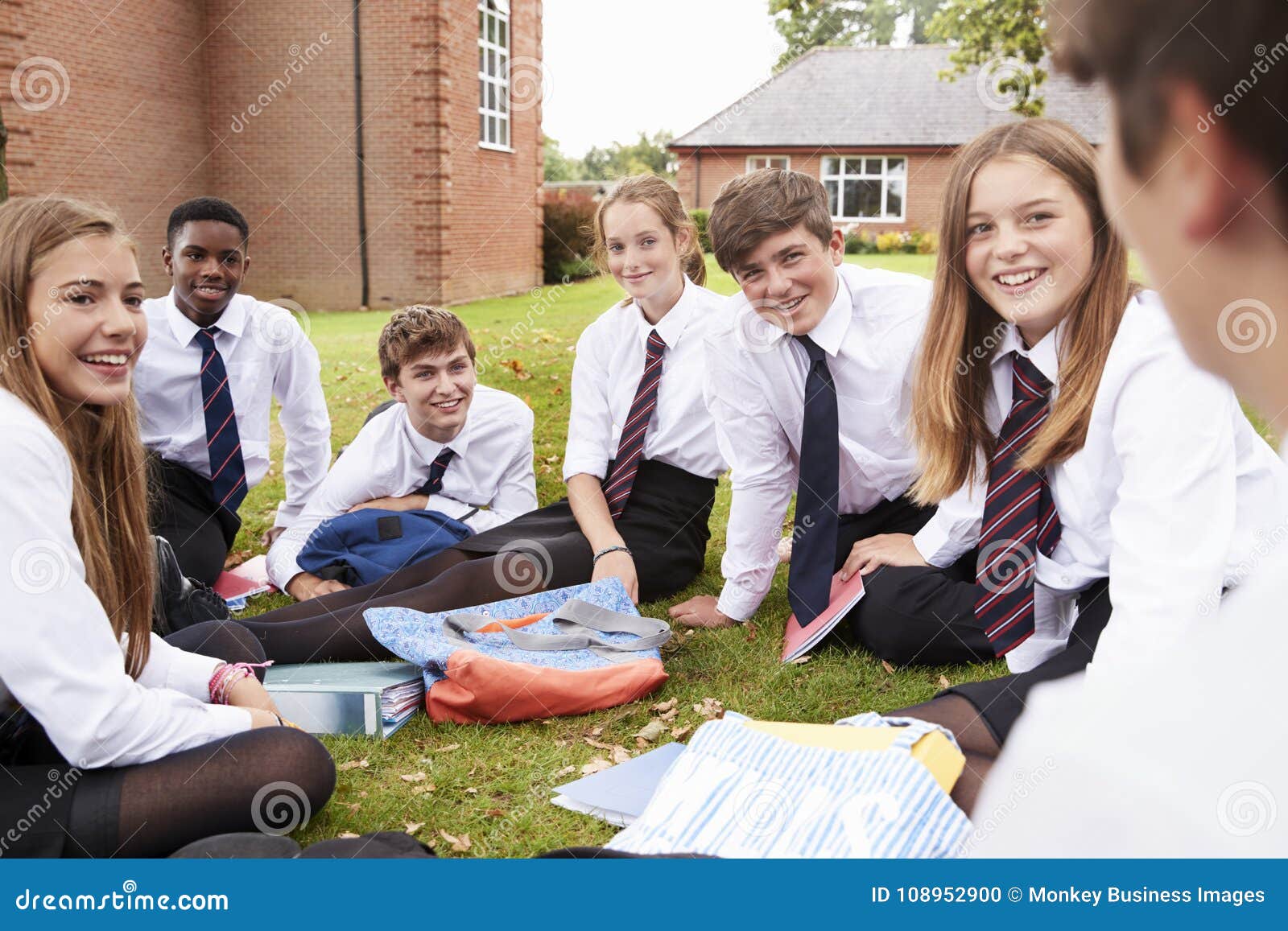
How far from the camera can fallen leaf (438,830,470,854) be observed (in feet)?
9.05

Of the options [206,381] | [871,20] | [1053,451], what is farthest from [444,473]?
[871,20]

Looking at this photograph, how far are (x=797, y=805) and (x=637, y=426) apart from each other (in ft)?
8.44

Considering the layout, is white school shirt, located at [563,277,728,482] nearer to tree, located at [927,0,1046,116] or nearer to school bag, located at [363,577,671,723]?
school bag, located at [363,577,671,723]

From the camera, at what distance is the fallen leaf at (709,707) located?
3.49m

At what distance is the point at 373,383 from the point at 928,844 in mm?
8108

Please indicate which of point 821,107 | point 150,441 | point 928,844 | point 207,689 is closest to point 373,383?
point 150,441

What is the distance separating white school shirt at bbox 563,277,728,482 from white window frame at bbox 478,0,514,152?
537 inches

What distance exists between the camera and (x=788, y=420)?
4.05 metres

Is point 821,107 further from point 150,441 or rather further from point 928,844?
point 928,844

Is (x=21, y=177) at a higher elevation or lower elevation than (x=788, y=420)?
higher

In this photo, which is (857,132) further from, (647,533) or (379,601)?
(379,601)

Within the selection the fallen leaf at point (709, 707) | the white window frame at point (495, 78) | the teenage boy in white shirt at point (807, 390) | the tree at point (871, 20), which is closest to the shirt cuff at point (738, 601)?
the teenage boy in white shirt at point (807, 390)

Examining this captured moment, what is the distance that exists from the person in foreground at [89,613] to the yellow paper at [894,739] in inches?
49.5

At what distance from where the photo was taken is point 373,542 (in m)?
4.39
